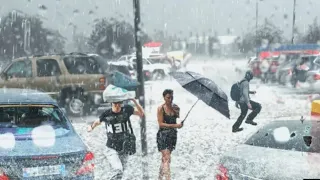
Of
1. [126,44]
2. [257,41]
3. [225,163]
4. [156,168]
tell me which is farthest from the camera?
[257,41]

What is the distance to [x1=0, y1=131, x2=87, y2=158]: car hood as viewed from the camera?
15.4 ft

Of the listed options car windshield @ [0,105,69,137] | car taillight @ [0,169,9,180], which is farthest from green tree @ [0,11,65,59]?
car taillight @ [0,169,9,180]

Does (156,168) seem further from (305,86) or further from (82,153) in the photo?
(305,86)

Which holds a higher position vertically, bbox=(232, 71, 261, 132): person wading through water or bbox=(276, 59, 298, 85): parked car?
bbox=(232, 71, 261, 132): person wading through water

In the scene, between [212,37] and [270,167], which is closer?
[270,167]

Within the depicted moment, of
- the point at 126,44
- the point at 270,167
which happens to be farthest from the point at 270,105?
the point at 126,44

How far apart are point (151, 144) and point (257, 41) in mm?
47077

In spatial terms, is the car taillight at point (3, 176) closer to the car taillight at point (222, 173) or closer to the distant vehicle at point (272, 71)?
the car taillight at point (222, 173)

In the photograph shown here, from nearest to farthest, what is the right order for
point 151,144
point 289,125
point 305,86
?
point 289,125 < point 151,144 < point 305,86

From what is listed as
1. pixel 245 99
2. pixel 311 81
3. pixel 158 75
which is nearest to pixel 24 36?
pixel 158 75

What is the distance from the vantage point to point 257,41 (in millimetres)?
53875

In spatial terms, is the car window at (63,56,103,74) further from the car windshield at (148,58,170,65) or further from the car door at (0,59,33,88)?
the car windshield at (148,58,170,65)

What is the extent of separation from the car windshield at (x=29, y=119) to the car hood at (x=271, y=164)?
2.11 m

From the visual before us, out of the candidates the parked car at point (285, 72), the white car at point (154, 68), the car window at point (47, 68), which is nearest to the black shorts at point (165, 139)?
the car window at point (47, 68)
